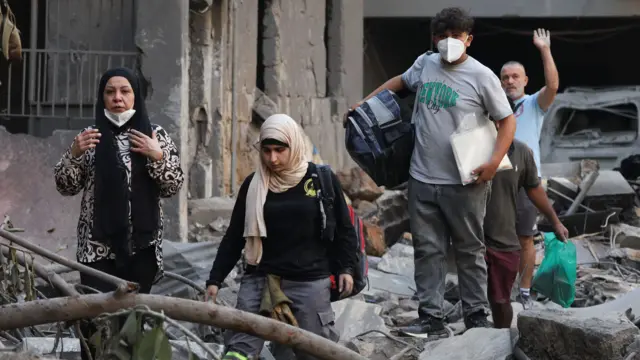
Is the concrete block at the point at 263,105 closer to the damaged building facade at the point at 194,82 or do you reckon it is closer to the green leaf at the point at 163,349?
the damaged building facade at the point at 194,82

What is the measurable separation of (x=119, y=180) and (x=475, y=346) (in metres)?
1.93

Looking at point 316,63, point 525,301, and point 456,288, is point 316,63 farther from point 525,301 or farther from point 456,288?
point 525,301

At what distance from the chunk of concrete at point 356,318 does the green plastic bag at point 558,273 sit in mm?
1073

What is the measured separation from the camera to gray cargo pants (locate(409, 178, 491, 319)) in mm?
6250

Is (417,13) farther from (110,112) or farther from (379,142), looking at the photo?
(110,112)

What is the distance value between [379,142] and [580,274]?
165 inches

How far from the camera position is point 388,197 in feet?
41.1

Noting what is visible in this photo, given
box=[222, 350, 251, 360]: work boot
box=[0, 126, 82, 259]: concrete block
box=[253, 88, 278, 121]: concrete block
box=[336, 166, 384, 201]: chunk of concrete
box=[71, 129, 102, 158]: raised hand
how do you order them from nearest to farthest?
box=[222, 350, 251, 360]: work boot < box=[71, 129, 102, 158]: raised hand < box=[0, 126, 82, 259]: concrete block < box=[253, 88, 278, 121]: concrete block < box=[336, 166, 384, 201]: chunk of concrete

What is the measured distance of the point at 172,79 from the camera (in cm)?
970

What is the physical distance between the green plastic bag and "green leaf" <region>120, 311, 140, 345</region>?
452 centimetres

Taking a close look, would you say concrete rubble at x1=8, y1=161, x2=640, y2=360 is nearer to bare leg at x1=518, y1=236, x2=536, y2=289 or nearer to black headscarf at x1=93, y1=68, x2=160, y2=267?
bare leg at x1=518, y1=236, x2=536, y2=289

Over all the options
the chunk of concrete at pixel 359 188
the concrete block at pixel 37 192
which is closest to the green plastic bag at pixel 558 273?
the concrete block at pixel 37 192

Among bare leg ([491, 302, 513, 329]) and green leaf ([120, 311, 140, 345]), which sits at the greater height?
green leaf ([120, 311, 140, 345])

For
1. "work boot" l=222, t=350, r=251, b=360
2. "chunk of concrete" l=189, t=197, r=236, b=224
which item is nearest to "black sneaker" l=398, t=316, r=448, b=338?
"work boot" l=222, t=350, r=251, b=360
